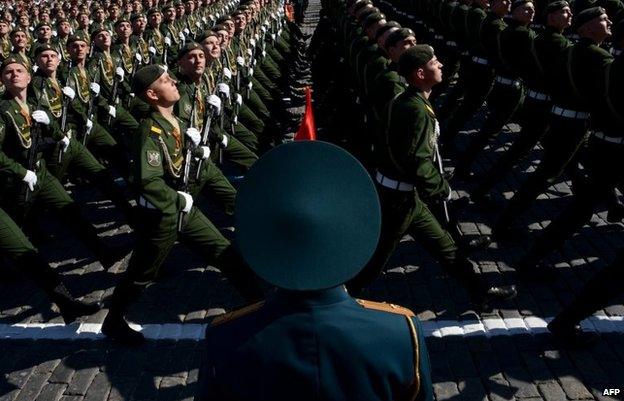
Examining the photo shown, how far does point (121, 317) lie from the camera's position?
4.26m

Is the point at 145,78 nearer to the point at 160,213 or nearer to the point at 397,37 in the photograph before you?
the point at 160,213

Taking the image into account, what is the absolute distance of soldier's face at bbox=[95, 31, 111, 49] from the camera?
7.71 metres

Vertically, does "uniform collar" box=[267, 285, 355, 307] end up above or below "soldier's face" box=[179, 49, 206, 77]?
above

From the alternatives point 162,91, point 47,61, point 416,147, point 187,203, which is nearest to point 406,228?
point 416,147

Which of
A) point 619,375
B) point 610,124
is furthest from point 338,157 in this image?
point 610,124

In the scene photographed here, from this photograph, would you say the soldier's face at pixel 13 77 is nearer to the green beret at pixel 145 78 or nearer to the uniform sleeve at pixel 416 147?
the green beret at pixel 145 78

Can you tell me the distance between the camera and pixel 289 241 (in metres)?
1.45

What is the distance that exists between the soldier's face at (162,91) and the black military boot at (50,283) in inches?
56.7

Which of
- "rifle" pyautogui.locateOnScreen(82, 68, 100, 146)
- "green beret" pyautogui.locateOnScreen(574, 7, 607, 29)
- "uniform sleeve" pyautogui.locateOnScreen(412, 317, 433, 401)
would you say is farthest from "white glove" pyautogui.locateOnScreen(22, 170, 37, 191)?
"green beret" pyautogui.locateOnScreen(574, 7, 607, 29)

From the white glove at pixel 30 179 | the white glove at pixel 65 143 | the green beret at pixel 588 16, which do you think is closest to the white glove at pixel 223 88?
the white glove at pixel 65 143

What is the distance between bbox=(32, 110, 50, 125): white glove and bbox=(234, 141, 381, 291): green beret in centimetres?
429

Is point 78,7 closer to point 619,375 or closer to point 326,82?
point 326,82

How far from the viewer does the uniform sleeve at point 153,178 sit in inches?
157

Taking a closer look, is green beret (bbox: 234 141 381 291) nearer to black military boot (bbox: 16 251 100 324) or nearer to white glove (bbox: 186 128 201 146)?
white glove (bbox: 186 128 201 146)
